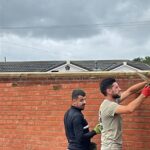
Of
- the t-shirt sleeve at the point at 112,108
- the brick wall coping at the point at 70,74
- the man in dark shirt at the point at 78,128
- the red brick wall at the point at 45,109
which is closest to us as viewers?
the t-shirt sleeve at the point at 112,108

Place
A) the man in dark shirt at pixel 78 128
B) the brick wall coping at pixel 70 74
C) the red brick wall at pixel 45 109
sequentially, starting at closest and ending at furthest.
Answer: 1. the man in dark shirt at pixel 78 128
2. the red brick wall at pixel 45 109
3. the brick wall coping at pixel 70 74

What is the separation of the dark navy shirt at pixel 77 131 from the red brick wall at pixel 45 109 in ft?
4.34

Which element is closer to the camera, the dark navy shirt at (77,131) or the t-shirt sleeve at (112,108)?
the t-shirt sleeve at (112,108)

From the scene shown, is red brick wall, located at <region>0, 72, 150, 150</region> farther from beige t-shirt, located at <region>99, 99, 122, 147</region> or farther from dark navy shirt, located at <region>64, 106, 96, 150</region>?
beige t-shirt, located at <region>99, 99, 122, 147</region>

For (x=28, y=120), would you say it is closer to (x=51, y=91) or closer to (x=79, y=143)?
(x=51, y=91)

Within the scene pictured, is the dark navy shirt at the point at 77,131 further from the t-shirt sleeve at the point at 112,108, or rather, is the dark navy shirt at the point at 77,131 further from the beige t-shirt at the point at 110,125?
the t-shirt sleeve at the point at 112,108

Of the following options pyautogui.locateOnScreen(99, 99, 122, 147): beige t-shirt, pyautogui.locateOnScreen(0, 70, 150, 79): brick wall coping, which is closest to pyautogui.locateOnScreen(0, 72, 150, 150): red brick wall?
pyautogui.locateOnScreen(0, 70, 150, 79): brick wall coping

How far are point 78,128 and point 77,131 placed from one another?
0.04m

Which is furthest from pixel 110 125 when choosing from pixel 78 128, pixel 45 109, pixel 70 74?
pixel 45 109

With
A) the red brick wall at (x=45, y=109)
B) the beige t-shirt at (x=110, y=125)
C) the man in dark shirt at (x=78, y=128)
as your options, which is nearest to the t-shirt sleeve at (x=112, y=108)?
the beige t-shirt at (x=110, y=125)

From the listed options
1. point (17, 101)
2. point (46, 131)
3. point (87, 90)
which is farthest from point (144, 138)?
point (17, 101)

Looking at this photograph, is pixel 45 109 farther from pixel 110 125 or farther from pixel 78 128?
pixel 110 125

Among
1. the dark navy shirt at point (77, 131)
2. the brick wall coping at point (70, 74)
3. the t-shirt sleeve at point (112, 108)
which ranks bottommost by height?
the dark navy shirt at point (77, 131)

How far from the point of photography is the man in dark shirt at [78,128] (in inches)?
236
